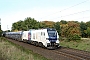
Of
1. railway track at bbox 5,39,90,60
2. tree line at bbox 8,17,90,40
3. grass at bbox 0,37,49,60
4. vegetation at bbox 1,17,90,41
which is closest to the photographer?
grass at bbox 0,37,49,60

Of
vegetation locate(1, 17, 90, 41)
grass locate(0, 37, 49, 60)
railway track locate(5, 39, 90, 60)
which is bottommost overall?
railway track locate(5, 39, 90, 60)

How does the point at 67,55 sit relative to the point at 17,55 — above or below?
below

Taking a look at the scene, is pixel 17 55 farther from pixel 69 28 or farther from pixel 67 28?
pixel 67 28

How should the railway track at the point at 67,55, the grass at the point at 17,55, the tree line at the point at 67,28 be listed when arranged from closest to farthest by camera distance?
the grass at the point at 17,55 → the railway track at the point at 67,55 → the tree line at the point at 67,28

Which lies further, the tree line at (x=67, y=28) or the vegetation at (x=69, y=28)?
the tree line at (x=67, y=28)

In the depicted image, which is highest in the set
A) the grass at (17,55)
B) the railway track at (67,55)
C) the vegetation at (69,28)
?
the vegetation at (69,28)

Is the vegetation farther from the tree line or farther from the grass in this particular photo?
the grass

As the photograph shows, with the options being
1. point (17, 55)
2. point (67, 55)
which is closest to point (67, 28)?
point (67, 55)

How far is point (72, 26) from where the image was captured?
169 feet

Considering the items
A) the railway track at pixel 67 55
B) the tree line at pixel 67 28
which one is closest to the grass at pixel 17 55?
the railway track at pixel 67 55

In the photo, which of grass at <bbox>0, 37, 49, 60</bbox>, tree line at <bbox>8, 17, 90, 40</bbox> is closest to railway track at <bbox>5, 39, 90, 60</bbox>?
grass at <bbox>0, 37, 49, 60</bbox>

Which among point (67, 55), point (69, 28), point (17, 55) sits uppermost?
point (69, 28)

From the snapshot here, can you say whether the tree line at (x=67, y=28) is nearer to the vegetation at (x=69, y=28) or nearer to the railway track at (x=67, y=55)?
the vegetation at (x=69, y=28)

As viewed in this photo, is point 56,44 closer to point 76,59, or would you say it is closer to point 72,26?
point 76,59
